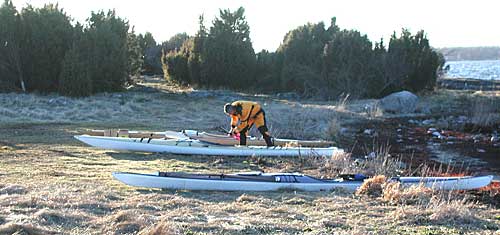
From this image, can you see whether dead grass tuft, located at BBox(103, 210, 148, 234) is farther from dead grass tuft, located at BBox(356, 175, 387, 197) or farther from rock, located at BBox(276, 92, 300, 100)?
rock, located at BBox(276, 92, 300, 100)

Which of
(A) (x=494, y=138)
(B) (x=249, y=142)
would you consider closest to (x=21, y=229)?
(B) (x=249, y=142)

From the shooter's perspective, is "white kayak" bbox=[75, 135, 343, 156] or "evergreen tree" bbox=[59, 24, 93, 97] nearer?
"white kayak" bbox=[75, 135, 343, 156]

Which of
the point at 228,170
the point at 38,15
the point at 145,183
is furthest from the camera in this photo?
the point at 38,15

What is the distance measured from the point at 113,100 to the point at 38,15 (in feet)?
22.1

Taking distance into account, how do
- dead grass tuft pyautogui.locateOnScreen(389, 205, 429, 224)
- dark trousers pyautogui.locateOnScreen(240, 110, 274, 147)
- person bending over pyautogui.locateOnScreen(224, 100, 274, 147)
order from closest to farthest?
1. dead grass tuft pyautogui.locateOnScreen(389, 205, 429, 224)
2. person bending over pyautogui.locateOnScreen(224, 100, 274, 147)
3. dark trousers pyautogui.locateOnScreen(240, 110, 274, 147)

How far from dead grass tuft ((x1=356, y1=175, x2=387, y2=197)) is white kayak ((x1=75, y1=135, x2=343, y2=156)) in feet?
13.0

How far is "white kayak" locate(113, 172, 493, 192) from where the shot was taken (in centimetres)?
847

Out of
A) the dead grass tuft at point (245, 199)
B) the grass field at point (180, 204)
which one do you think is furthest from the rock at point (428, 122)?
the dead grass tuft at point (245, 199)

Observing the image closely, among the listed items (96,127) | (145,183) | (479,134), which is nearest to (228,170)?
(145,183)

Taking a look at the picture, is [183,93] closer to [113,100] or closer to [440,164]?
[113,100]

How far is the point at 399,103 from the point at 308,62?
→ 7.98 metres

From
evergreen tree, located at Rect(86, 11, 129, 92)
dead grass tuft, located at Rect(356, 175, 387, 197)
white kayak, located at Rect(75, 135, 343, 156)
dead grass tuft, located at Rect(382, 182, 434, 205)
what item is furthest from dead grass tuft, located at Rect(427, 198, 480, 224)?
evergreen tree, located at Rect(86, 11, 129, 92)

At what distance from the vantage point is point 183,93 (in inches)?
1136

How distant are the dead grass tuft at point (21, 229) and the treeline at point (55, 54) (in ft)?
68.8
